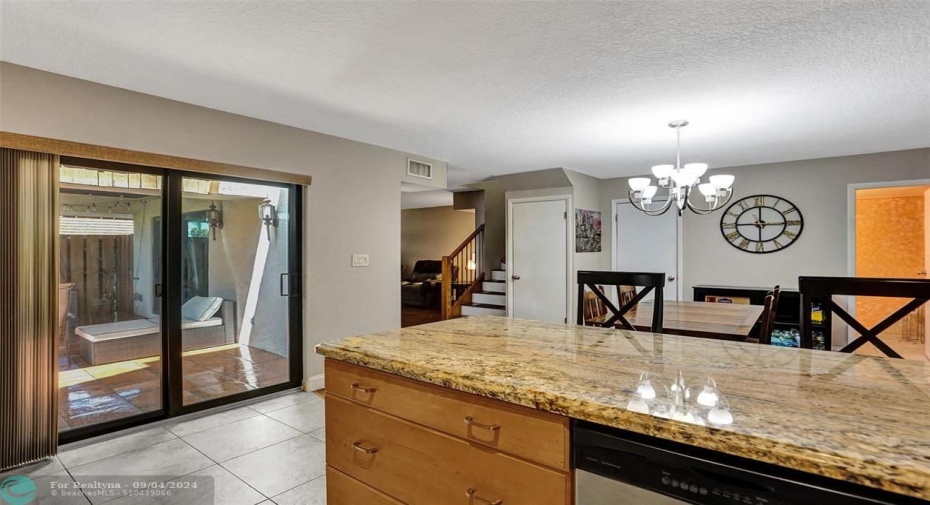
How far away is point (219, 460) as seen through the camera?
260cm

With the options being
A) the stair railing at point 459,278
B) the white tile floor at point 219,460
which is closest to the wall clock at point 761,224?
the stair railing at point 459,278

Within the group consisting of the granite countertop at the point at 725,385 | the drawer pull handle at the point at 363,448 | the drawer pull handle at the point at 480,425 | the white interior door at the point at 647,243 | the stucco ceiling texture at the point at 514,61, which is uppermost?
the stucco ceiling texture at the point at 514,61

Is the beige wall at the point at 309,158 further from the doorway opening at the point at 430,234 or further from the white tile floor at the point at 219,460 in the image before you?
the doorway opening at the point at 430,234

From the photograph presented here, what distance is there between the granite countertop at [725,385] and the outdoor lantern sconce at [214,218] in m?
2.44

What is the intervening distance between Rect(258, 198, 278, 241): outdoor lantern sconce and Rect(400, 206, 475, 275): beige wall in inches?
274

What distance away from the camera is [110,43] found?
2.24 metres

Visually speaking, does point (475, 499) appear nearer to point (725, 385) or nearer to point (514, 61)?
point (725, 385)

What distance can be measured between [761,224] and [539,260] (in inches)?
106

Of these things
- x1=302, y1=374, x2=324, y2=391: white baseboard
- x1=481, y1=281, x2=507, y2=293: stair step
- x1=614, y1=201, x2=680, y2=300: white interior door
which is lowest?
x1=302, y1=374, x2=324, y2=391: white baseboard

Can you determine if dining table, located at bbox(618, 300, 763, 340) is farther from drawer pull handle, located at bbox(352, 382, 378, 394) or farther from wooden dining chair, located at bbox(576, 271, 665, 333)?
drawer pull handle, located at bbox(352, 382, 378, 394)

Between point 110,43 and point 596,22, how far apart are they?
2.45m

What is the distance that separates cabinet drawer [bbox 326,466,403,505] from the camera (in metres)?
1.41

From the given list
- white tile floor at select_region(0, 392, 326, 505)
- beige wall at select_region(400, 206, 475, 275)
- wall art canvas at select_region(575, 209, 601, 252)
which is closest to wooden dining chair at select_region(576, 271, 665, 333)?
white tile floor at select_region(0, 392, 326, 505)

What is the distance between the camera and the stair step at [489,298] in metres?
6.52
